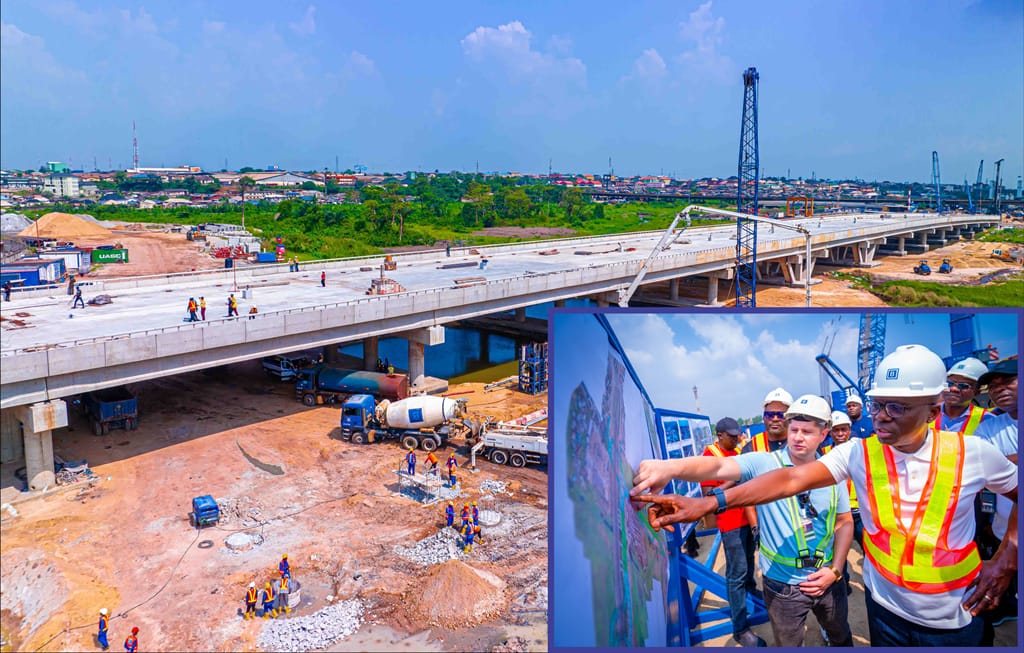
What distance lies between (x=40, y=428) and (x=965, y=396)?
25.3m

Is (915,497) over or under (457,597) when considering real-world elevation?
over

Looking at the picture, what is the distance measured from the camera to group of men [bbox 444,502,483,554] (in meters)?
20.5

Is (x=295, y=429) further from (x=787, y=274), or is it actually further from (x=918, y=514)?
(x=787, y=274)

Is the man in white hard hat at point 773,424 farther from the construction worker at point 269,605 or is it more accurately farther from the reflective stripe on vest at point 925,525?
the construction worker at point 269,605

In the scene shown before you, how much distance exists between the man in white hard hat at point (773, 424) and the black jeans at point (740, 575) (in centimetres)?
71

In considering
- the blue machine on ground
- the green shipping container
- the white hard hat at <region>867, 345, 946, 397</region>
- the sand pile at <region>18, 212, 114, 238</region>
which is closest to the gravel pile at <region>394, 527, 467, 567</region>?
the blue machine on ground

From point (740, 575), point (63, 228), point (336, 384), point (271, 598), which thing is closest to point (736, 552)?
point (740, 575)

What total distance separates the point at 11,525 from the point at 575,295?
31626mm

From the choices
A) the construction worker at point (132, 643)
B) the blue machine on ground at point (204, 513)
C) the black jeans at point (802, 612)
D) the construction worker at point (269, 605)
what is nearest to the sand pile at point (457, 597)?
the construction worker at point (269, 605)

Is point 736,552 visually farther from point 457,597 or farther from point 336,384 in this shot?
point 336,384

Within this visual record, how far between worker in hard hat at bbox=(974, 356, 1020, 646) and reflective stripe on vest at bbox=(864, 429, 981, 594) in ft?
1.29

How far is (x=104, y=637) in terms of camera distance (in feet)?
54.0

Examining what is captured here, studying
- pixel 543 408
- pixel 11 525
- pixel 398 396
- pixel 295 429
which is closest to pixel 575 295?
pixel 543 408

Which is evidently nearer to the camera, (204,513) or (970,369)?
(970,369)
